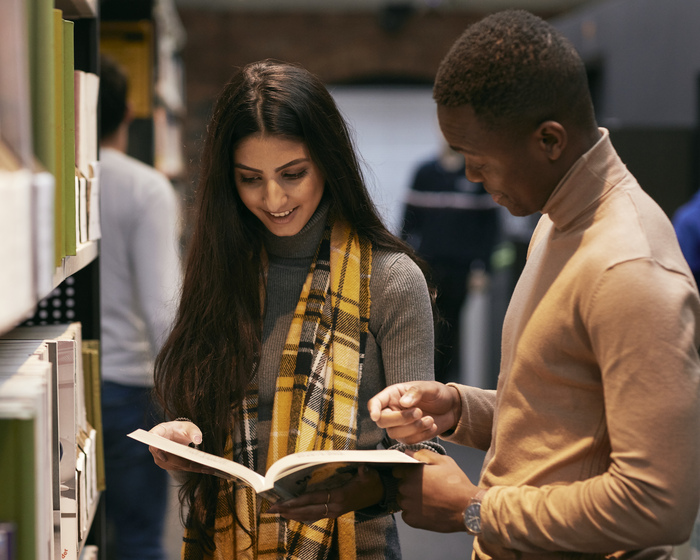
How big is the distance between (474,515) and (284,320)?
0.57 m

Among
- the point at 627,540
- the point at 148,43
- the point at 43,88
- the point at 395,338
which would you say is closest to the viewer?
the point at 43,88

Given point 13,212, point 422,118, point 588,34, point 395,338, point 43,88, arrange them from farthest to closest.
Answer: point 422,118
point 588,34
point 395,338
point 43,88
point 13,212

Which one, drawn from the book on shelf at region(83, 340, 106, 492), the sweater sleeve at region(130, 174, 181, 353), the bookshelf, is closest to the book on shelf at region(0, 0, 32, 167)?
the bookshelf

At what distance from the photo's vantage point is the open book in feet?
3.24

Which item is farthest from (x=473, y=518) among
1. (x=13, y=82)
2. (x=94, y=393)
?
(x=94, y=393)

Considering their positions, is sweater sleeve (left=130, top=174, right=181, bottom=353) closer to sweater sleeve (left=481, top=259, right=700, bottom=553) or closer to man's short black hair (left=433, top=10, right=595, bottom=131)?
man's short black hair (left=433, top=10, right=595, bottom=131)

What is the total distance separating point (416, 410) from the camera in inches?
42.8

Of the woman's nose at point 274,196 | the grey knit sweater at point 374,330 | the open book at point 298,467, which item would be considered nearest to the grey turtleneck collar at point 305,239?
the grey knit sweater at point 374,330

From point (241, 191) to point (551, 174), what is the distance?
2.09 ft

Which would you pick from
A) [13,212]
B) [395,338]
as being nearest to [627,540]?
[395,338]

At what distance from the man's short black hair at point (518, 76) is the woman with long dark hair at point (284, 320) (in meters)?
0.49

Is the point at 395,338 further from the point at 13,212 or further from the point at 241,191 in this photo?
the point at 13,212

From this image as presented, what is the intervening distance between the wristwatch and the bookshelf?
0.51m

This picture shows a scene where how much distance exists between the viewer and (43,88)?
0.71 meters
